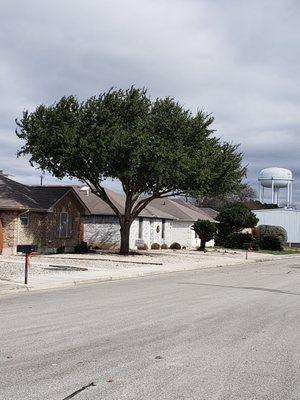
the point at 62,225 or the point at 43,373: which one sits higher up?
the point at 62,225

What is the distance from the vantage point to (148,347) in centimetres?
894

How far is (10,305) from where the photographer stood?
45.2 feet

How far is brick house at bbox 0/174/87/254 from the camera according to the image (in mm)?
35000

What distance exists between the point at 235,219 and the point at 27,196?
24888 mm

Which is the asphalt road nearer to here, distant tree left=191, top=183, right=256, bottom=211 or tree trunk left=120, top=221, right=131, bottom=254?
tree trunk left=120, top=221, right=131, bottom=254

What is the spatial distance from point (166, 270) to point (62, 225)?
14.5 metres

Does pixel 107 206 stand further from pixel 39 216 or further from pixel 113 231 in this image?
pixel 39 216

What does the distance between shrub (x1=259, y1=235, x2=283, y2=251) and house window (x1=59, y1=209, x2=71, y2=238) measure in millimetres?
26287

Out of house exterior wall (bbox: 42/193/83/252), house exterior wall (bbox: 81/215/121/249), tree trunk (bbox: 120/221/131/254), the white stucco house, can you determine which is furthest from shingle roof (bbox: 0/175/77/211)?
house exterior wall (bbox: 81/215/121/249)

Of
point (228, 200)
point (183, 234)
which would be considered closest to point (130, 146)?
point (183, 234)

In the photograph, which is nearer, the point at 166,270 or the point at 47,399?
the point at 47,399

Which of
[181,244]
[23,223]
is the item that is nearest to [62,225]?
[23,223]

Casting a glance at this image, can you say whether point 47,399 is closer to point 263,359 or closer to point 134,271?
point 263,359

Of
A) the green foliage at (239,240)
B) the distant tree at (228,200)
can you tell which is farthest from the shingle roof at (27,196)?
the distant tree at (228,200)
